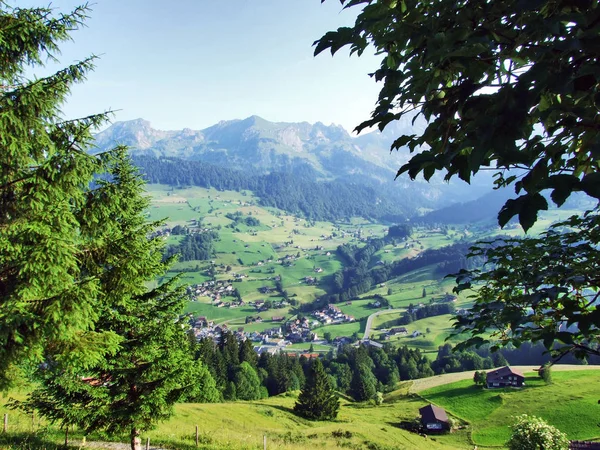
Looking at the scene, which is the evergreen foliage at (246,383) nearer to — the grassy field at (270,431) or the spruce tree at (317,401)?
the grassy field at (270,431)

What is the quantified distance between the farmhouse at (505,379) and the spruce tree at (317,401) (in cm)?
3816

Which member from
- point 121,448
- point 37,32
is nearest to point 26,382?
point 121,448

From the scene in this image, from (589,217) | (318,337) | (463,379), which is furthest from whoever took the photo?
(318,337)

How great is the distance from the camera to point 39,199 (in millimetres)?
9125

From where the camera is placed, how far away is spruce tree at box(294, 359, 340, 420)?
5956 centimetres

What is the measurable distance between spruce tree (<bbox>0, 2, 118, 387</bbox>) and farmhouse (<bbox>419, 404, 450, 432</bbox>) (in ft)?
206

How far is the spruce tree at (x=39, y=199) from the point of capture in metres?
8.57

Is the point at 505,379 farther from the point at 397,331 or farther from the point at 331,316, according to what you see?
the point at 331,316

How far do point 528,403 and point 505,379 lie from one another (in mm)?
12652

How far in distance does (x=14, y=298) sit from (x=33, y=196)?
8.14 ft

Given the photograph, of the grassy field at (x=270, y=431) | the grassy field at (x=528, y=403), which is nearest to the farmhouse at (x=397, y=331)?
the grassy field at (x=528, y=403)

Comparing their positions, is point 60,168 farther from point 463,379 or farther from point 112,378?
point 463,379

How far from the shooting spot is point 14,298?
A: 8.46 meters

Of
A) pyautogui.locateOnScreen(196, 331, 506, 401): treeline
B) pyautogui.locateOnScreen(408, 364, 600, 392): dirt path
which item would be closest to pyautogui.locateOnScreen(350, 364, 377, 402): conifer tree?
pyautogui.locateOnScreen(196, 331, 506, 401): treeline
